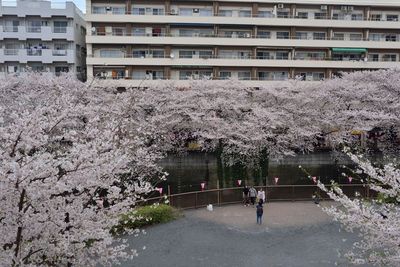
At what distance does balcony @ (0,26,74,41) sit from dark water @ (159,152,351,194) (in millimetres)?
19911

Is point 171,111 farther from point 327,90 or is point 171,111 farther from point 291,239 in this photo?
point 291,239

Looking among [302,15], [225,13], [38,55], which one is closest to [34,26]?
[38,55]

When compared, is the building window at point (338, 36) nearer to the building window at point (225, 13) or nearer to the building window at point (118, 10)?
the building window at point (225, 13)

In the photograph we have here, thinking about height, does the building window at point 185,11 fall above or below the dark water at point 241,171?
above

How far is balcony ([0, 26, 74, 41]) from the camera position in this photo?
38625mm

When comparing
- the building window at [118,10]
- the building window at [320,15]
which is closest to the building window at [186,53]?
the building window at [118,10]

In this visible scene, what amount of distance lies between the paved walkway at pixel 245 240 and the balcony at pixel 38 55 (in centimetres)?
2807

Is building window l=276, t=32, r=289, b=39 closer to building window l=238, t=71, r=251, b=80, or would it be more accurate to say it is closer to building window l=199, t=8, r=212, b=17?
building window l=238, t=71, r=251, b=80

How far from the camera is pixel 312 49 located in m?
40.7

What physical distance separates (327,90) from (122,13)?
72.2ft

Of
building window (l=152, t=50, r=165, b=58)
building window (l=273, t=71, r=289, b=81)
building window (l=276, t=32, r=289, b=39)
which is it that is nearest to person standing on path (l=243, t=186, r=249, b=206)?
building window (l=152, t=50, r=165, b=58)

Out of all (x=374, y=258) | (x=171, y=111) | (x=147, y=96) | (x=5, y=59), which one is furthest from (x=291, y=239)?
(x=5, y=59)

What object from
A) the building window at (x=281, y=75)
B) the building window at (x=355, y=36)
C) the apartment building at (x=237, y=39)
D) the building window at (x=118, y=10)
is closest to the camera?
the apartment building at (x=237, y=39)

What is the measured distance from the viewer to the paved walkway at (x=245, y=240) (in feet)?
41.3
